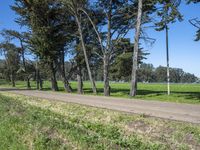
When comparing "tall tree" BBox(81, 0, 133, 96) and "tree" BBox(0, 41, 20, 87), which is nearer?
"tall tree" BBox(81, 0, 133, 96)

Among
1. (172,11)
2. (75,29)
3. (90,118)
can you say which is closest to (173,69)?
(75,29)

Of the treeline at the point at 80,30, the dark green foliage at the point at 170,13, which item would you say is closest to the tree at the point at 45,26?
the treeline at the point at 80,30

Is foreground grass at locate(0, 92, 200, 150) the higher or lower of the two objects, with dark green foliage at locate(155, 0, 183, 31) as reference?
lower

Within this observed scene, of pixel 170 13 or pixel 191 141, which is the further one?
pixel 170 13

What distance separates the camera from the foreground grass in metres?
7.47

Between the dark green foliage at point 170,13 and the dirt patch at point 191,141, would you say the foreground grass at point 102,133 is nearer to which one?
the dirt patch at point 191,141

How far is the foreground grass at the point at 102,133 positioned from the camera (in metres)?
7.47

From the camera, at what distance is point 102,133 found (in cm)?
877

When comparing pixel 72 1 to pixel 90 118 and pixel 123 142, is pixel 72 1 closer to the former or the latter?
pixel 90 118

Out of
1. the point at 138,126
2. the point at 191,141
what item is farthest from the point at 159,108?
the point at 191,141

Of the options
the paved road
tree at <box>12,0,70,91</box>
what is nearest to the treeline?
tree at <box>12,0,70,91</box>

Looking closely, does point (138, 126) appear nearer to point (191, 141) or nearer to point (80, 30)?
point (191, 141)

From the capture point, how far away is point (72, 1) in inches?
1206

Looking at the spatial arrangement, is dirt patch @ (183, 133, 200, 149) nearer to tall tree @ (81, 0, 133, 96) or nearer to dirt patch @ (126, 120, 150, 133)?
dirt patch @ (126, 120, 150, 133)
